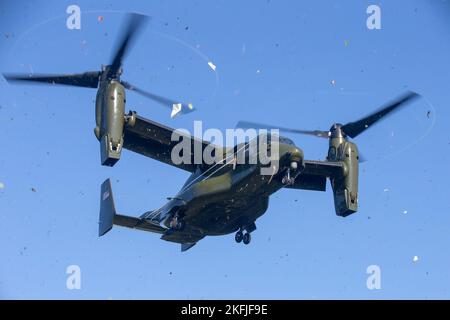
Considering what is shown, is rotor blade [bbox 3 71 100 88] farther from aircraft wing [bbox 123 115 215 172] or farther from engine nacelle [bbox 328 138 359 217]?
engine nacelle [bbox 328 138 359 217]

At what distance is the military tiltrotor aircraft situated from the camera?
27594 millimetres

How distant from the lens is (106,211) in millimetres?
32094

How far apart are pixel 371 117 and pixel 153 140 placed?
30.3ft

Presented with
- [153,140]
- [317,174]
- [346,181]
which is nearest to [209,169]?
[153,140]

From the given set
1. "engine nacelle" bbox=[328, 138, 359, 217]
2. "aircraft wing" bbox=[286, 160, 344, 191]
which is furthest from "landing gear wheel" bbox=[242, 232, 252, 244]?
"engine nacelle" bbox=[328, 138, 359, 217]

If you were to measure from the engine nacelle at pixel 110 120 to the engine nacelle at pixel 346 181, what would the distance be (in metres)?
8.96

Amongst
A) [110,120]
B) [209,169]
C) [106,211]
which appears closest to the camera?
[110,120]

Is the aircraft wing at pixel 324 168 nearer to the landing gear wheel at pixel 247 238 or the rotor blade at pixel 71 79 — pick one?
the landing gear wheel at pixel 247 238

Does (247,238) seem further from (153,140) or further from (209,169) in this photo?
(153,140)

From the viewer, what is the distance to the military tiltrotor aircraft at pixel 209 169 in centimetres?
2759

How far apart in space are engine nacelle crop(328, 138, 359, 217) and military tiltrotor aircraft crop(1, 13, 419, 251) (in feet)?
0.13

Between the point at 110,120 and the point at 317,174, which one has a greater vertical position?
the point at 110,120
